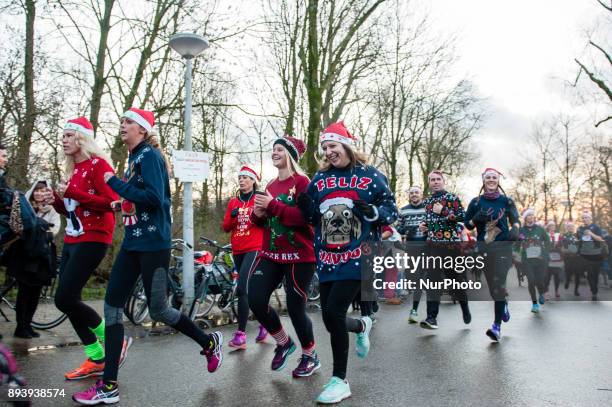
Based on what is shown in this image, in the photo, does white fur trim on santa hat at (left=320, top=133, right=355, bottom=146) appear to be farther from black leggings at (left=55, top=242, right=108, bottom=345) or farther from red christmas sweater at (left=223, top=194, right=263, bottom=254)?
red christmas sweater at (left=223, top=194, right=263, bottom=254)

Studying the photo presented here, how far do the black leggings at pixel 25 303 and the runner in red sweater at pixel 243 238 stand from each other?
7.77ft

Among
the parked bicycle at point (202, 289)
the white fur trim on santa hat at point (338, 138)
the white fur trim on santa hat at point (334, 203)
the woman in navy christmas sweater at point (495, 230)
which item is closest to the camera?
the white fur trim on santa hat at point (334, 203)

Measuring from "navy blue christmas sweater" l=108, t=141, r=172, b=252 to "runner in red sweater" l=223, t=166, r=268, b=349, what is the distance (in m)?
2.34

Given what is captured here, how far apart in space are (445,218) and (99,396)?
5289mm

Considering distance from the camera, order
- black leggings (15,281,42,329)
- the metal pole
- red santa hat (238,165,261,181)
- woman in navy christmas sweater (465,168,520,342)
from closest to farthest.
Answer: black leggings (15,281,42,329), woman in navy christmas sweater (465,168,520,342), red santa hat (238,165,261,181), the metal pole

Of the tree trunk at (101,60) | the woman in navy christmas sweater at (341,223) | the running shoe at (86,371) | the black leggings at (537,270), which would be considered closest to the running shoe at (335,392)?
the woman in navy christmas sweater at (341,223)

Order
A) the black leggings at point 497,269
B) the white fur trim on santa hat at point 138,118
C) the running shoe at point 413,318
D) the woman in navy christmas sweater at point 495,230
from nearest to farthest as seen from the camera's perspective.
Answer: the white fur trim on santa hat at point 138,118, the black leggings at point 497,269, the woman in navy christmas sweater at point 495,230, the running shoe at point 413,318

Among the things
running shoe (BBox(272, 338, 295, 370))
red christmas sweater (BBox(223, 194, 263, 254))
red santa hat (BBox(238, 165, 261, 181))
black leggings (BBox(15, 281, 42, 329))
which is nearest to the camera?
running shoe (BBox(272, 338, 295, 370))

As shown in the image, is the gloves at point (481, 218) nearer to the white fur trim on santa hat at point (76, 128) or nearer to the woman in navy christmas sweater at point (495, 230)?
the woman in navy christmas sweater at point (495, 230)

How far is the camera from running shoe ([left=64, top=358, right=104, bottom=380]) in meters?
4.70

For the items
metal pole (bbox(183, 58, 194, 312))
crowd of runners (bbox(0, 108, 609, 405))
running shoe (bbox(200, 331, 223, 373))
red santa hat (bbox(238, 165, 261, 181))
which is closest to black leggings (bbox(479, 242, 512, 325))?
crowd of runners (bbox(0, 108, 609, 405))

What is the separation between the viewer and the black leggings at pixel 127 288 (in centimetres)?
418

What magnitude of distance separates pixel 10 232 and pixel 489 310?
7680 mm

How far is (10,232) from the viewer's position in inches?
245
